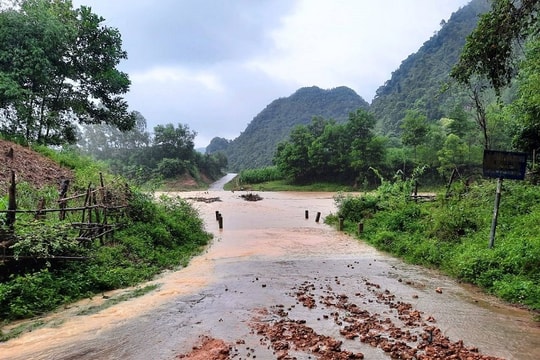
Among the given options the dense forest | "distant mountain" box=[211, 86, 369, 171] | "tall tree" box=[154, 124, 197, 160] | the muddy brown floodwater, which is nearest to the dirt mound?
the muddy brown floodwater

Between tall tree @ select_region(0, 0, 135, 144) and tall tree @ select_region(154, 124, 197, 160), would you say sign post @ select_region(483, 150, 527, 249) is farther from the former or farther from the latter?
tall tree @ select_region(154, 124, 197, 160)

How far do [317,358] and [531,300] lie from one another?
484 cm

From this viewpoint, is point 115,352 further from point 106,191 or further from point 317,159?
point 317,159

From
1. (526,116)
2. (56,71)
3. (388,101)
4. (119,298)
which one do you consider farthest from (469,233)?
(388,101)

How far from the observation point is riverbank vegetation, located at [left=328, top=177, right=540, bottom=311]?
7.81 m

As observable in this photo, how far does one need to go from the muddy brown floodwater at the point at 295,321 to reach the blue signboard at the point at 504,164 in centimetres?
282

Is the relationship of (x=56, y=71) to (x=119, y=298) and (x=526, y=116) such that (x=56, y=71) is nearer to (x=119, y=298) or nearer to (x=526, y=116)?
(x=119, y=298)

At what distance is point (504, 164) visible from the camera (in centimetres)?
853

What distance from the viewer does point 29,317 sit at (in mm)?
6352

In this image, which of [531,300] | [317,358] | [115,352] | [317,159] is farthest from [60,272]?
[317,159]

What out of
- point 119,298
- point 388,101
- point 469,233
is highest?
point 388,101

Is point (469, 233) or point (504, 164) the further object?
point (469, 233)

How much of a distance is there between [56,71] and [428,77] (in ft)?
282

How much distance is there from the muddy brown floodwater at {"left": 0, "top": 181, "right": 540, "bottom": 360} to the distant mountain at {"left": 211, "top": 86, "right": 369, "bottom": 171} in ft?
336
